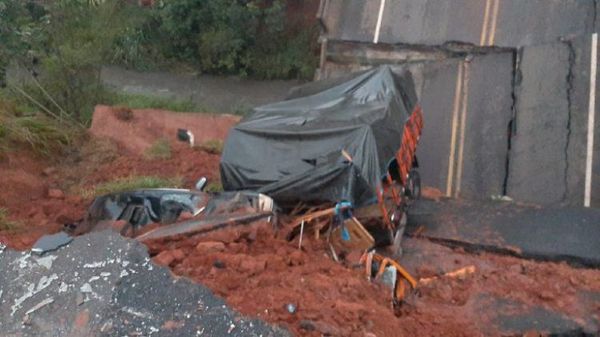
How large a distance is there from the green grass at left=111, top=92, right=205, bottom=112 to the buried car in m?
5.97

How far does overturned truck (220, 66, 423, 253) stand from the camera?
26.2 ft

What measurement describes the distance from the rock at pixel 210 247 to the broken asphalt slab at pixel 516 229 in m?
2.91

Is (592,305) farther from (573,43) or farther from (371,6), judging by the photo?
Result: (371,6)

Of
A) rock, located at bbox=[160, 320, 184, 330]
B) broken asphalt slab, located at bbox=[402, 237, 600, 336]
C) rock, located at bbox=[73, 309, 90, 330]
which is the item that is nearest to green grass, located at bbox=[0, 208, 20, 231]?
rock, located at bbox=[73, 309, 90, 330]

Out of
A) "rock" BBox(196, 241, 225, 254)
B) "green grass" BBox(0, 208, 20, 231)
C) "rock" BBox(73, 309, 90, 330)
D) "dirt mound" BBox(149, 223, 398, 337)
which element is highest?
"rock" BBox(196, 241, 225, 254)

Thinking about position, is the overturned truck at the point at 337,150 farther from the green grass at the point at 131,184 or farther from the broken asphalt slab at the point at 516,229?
the green grass at the point at 131,184

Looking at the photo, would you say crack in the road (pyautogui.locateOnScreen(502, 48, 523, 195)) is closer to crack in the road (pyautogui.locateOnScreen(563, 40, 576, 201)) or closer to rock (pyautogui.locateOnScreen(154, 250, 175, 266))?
crack in the road (pyautogui.locateOnScreen(563, 40, 576, 201))

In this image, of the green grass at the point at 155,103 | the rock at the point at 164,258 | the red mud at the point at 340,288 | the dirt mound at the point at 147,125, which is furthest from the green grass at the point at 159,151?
the rock at the point at 164,258

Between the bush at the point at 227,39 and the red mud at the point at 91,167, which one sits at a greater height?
the bush at the point at 227,39

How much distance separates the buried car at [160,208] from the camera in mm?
7957

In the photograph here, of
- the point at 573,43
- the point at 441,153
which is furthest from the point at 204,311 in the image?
the point at 573,43

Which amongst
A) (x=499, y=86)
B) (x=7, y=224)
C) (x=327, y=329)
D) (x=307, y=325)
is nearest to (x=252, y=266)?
(x=307, y=325)

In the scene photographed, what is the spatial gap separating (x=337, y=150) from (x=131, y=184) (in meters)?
3.25

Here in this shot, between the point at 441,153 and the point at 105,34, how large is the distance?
5.73 metres
